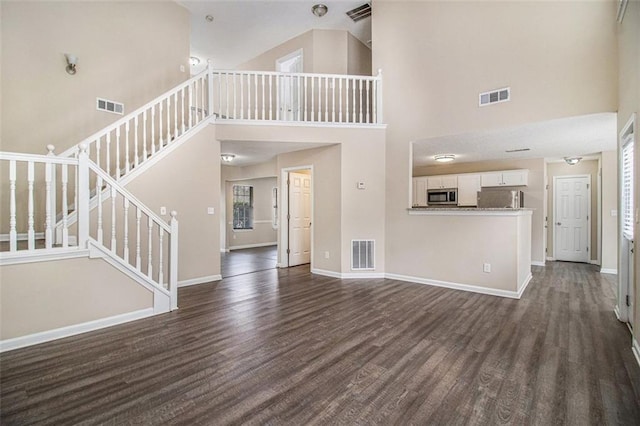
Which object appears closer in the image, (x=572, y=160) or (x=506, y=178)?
(x=572, y=160)

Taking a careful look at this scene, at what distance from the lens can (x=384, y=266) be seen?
5.41 metres

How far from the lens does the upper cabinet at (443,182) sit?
7.36 m

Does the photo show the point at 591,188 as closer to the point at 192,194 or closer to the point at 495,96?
the point at 495,96

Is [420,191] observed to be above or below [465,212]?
above

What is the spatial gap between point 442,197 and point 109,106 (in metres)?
7.10

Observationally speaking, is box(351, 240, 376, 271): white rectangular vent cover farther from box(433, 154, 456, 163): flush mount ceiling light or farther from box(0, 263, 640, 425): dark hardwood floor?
box(433, 154, 456, 163): flush mount ceiling light

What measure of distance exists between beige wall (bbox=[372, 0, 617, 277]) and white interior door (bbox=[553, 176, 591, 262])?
456 cm

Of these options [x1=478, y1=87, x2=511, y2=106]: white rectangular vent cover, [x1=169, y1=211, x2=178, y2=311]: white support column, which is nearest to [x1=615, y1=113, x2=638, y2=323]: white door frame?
[x1=478, y1=87, x2=511, y2=106]: white rectangular vent cover

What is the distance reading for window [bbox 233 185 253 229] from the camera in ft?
31.5

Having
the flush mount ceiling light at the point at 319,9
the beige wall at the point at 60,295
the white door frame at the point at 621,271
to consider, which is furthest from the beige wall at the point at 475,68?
the beige wall at the point at 60,295

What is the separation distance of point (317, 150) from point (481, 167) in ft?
14.4

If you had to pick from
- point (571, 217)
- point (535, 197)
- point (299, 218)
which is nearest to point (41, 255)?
point (299, 218)

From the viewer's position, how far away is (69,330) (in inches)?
112

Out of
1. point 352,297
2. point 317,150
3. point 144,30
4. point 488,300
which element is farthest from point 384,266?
point 144,30
